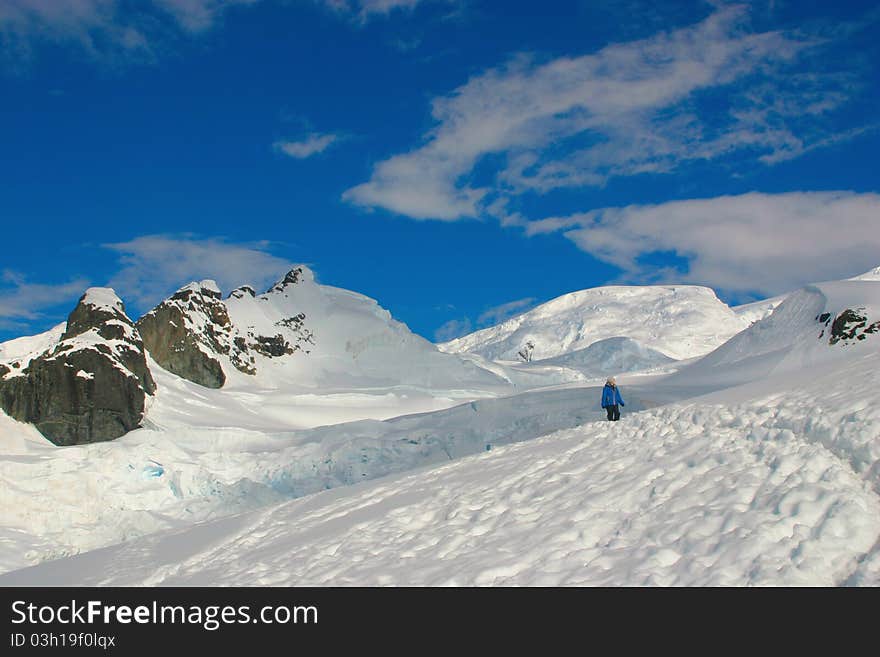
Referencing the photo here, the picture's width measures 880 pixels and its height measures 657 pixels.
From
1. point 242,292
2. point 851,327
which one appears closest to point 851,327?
point 851,327

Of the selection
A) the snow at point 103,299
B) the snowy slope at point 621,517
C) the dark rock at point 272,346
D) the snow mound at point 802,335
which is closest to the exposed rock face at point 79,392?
the snow at point 103,299

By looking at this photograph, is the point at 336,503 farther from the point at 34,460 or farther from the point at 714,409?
the point at 34,460

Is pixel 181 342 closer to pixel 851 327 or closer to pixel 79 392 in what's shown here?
pixel 79 392

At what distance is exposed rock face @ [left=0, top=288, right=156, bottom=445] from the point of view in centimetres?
5525

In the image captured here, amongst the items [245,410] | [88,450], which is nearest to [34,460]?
[88,450]

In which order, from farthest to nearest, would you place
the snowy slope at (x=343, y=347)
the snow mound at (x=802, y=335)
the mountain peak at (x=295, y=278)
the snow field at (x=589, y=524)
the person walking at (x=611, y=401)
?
1. the mountain peak at (x=295, y=278)
2. the snowy slope at (x=343, y=347)
3. the snow mound at (x=802, y=335)
4. the person walking at (x=611, y=401)
5. the snow field at (x=589, y=524)

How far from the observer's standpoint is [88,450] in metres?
46.9

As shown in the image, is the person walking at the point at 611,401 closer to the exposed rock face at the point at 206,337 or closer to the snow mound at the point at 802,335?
the snow mound at the point at 802,335

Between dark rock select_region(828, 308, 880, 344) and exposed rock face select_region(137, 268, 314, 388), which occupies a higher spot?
exposed rock face select_region(137, 268, 314, 388)

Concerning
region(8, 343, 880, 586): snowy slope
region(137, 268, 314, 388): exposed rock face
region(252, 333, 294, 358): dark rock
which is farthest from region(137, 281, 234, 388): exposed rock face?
region(8, 343, 880, 586): snowy slope

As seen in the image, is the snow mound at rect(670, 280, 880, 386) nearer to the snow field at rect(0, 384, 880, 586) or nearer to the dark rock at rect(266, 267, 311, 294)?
the snow field at rect(0, 384, 880, 586)

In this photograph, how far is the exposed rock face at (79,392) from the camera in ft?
181

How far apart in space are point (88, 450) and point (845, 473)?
45073mm

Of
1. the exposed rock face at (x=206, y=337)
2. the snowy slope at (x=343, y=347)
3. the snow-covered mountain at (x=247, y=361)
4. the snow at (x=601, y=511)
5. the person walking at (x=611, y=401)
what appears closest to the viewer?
the snow at (x=601, y=511)
